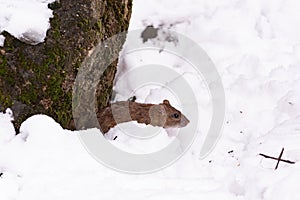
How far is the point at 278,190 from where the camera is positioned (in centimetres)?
215

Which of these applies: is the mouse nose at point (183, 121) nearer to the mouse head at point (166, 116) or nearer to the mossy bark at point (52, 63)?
the mouse head at point (166, 116)

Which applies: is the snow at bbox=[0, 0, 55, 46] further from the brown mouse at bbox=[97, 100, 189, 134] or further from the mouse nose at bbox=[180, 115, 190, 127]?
the mouse nose at bbox=[180, 115, 190, 127]

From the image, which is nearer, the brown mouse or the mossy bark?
the mossy bark

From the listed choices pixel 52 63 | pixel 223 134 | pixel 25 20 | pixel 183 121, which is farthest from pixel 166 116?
pixel 25 20

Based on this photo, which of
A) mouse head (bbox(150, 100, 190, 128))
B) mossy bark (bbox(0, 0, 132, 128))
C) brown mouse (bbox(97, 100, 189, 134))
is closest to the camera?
mossy bark (bbox(0, 0, 132, 128))

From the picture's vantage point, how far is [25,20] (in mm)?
2148

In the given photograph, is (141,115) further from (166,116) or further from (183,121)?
(183,121)

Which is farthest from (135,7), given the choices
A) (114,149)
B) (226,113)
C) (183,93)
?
(114,149)

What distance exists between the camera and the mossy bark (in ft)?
7.14

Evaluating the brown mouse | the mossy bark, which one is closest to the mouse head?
the brown mouse

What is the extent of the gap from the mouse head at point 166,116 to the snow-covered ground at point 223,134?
0.38 feet

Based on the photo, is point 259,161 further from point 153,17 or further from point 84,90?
point 153,17

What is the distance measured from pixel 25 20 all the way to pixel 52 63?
0.24 meters

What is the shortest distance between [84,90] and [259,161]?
0.99m
